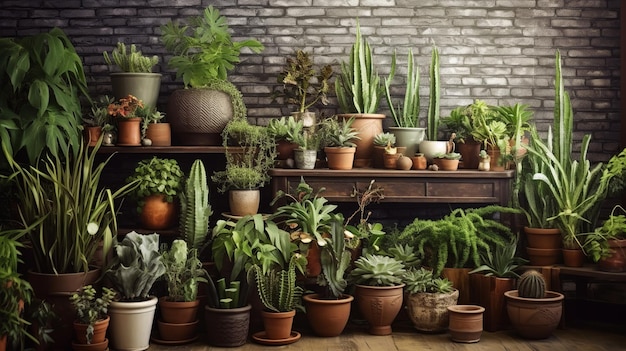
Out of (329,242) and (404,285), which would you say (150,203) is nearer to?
(329,242)

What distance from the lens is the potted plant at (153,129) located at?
5777mm

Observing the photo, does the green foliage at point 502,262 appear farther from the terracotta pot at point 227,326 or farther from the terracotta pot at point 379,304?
the terracotta pot at point 227,326

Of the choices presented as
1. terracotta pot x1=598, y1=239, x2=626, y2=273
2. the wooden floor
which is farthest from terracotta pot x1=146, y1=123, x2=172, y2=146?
terracotta pot x1=598, y1=239, x2=626, y2=273

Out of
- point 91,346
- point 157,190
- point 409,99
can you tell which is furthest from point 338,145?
point 91,346

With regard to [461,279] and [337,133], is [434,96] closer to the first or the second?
[337,133]

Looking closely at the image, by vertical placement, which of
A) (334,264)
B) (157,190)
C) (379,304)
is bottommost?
(379,304)

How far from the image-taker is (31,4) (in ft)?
20.1

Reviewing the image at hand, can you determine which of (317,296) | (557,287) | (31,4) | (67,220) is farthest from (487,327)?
(31,4)

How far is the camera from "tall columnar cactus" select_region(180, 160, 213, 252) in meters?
5.36

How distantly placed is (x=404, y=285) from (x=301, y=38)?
6.98ft

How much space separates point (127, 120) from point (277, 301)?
1733mm

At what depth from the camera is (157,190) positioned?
216 inches

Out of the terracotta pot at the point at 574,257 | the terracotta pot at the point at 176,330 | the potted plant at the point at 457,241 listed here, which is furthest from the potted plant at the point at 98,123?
the terracotta pot at the point at 574,257

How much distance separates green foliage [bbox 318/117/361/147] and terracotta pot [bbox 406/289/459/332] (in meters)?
1.18
